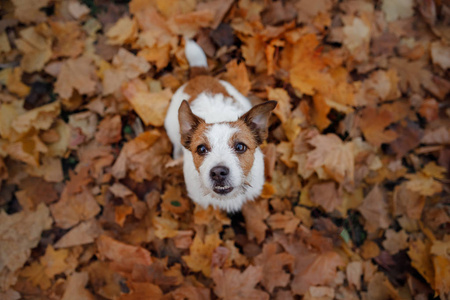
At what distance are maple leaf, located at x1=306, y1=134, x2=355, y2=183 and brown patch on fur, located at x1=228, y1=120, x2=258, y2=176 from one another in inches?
44.4

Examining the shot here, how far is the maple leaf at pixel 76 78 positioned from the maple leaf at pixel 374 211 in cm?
397

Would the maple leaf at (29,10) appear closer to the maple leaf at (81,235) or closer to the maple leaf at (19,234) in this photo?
the maple leaf at (19,234)

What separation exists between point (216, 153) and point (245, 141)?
0.99 feet

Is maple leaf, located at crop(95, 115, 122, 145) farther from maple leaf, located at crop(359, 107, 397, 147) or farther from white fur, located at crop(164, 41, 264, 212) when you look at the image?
maple leaf, located at crop(359, 107, 397, 147)

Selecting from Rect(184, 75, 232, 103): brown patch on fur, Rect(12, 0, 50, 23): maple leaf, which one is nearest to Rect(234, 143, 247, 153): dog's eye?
Rect(184, 75, 232, 103): brown patch on fur

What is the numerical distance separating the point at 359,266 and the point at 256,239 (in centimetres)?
130

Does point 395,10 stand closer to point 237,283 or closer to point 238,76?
point 238,76

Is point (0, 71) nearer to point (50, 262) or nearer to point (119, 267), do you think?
point (50, 262)

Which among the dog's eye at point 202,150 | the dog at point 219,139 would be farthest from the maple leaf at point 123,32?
the dog's eye at point 202,150

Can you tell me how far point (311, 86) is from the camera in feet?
12.2

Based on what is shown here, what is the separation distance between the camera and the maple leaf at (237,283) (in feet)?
10.1

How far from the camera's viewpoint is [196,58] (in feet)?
12.0

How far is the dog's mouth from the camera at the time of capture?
242 cm

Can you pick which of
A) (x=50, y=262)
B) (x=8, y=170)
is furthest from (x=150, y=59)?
(x=50, y=262)
